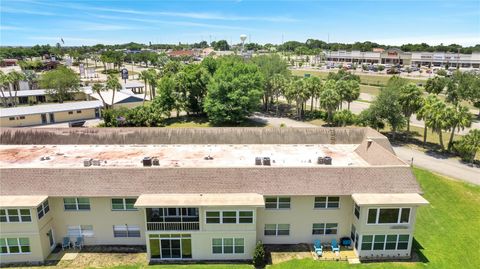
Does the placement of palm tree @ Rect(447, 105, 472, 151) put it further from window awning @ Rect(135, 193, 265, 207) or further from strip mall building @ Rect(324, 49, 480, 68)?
strip mall building @ Rect(324, 49, 480, 68)

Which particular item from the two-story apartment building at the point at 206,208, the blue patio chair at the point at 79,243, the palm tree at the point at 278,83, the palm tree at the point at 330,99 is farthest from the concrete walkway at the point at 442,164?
the blue patio chair at the point at 79,243

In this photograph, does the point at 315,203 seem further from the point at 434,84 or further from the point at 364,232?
the point at 434,84

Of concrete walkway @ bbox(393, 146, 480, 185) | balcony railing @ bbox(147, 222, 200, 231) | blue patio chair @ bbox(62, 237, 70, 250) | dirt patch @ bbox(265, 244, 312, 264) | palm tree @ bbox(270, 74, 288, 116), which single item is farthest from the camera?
palm tree @ bbox(270, 74, 288, 116)

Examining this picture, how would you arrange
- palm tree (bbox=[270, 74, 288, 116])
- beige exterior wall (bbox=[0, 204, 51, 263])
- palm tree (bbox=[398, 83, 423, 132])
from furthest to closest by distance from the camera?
1. palm tree (bbox=[270, 74, 288, 116])
2. palm tree (bbox=[398, 83, 423, 132])
3. beige exterior wall (bbox=[0, 204, 51, 263])

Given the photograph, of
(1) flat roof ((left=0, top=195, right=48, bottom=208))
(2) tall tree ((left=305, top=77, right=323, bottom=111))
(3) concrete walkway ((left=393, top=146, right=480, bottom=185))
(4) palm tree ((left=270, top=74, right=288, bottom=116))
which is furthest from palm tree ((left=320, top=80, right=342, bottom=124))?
(1) flat roof ((left=0, top=195, right=48, bottom=208))

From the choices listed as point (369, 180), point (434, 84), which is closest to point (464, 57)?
point (434, 84)

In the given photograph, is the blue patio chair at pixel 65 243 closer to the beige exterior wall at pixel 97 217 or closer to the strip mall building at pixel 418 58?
the beige exterior wall at pixel 97 217
